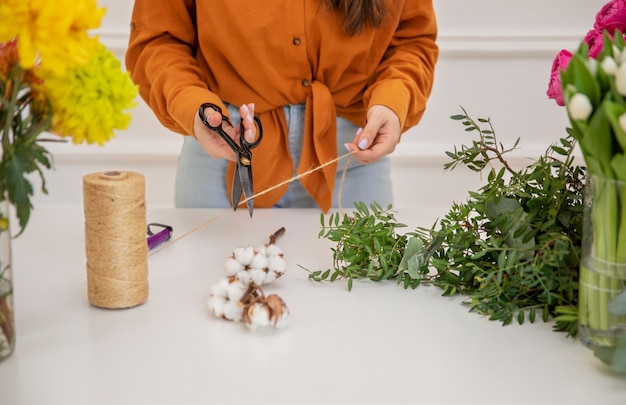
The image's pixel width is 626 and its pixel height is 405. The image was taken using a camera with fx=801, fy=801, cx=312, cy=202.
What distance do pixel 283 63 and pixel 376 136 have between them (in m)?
0.27

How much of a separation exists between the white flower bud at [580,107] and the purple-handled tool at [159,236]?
2.16 ft

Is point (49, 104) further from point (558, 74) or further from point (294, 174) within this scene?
point (294, 174)

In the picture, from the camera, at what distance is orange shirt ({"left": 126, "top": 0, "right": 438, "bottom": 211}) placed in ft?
4.77

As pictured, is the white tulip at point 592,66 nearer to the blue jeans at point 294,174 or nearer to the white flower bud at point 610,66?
the white flower bud at point 610,66

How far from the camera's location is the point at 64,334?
2.97 ft

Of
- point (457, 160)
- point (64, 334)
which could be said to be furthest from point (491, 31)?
point (64, 334)

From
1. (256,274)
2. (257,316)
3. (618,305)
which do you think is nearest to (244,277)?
(256,274)

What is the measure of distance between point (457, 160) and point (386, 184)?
58 centimetres

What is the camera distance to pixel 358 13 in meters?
1.43

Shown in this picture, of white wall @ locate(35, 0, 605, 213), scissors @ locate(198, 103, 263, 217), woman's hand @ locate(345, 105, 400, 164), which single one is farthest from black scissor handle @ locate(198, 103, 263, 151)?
white wall @ locate(35, 0, 605, 213)

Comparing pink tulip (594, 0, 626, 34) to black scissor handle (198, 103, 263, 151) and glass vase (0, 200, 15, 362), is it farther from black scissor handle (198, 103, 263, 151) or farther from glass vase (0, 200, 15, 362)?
glass vase (0, 200, 15, 362)

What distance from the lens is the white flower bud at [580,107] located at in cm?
76

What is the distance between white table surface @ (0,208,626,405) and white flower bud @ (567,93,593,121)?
267 mm

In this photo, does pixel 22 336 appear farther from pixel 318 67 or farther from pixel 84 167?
pixel 84 167
